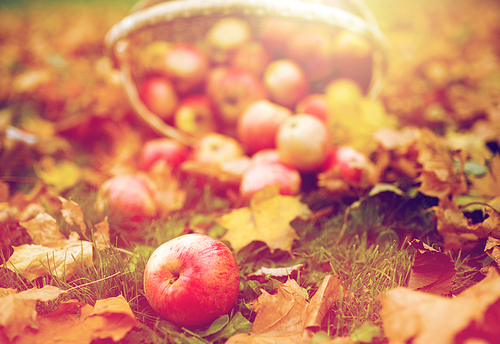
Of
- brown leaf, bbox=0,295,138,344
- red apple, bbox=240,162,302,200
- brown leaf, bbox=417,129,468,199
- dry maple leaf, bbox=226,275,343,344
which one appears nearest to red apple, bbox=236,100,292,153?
red apple, bbox=240,162,302,200

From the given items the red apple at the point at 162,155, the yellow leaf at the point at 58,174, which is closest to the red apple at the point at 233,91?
the red apple at the point at 162,155

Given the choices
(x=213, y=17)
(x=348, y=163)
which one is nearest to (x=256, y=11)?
(x=213, y=17)

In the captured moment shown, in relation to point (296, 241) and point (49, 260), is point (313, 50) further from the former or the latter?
point (49, 260)

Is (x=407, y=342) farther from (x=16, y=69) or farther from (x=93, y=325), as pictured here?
(x=16, y=69)

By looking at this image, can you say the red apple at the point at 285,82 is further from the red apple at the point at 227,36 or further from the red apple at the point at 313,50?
the red apple at the point at 227,36

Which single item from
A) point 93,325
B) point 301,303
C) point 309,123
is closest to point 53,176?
point 93,325

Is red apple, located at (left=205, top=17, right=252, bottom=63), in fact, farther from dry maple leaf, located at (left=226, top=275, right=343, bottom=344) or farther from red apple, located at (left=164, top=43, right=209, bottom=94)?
dry maple leaf, located at (left=226, top=275, right=343, bottom=344)
